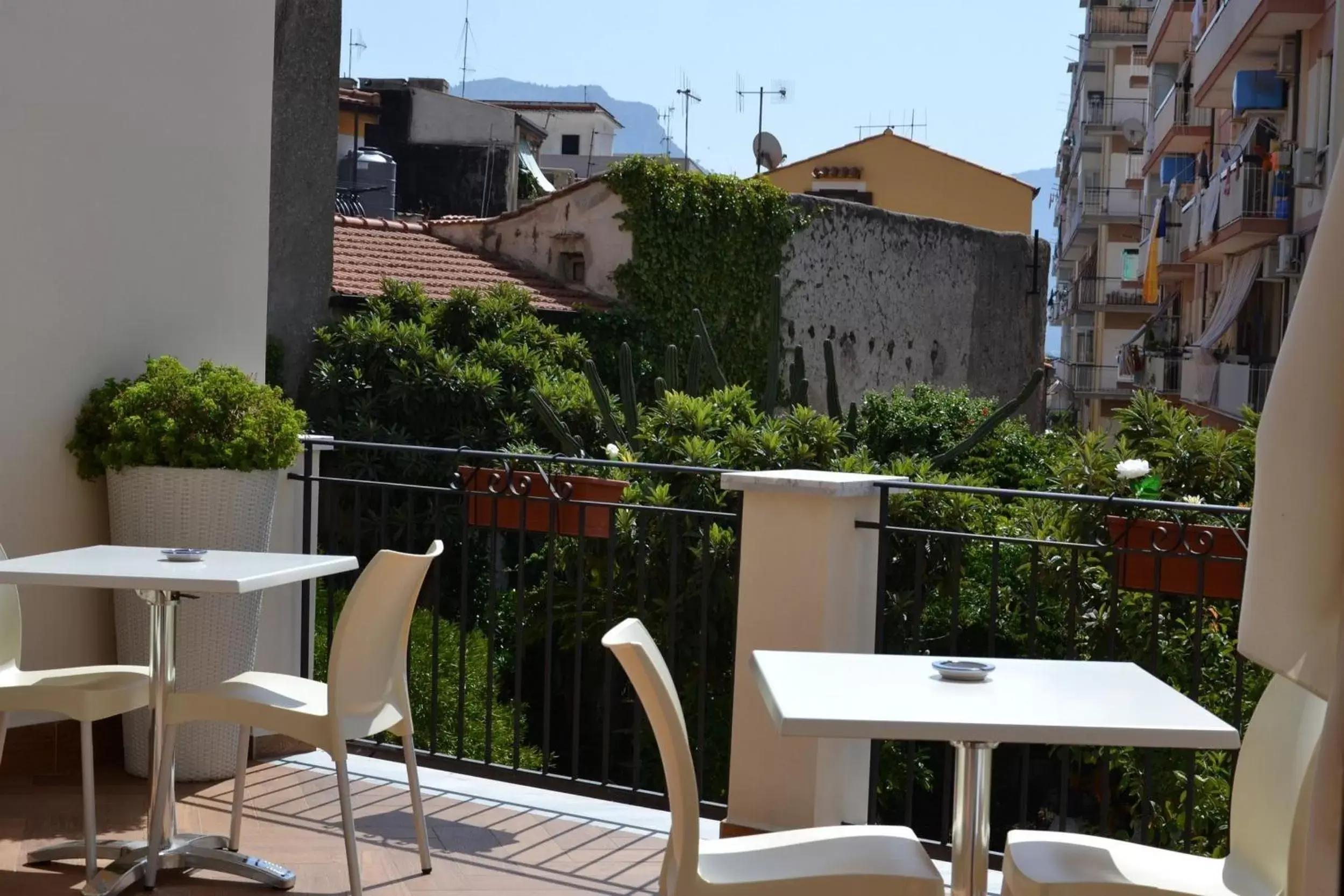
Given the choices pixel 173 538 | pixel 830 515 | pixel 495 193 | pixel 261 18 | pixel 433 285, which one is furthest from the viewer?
pixel 495 193

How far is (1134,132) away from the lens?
153 feet

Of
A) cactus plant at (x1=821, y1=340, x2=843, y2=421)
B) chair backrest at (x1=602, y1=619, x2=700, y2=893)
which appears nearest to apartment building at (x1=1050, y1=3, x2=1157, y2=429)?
cactus plant at (x1=821, y1=340, x2=843, y2=421)

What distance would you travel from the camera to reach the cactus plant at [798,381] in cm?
1546

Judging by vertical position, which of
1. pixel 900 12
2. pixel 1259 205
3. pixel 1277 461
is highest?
pixel 900 12

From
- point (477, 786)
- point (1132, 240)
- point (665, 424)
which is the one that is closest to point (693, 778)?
point (477, 786)

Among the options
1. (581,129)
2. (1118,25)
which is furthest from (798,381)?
(1118,25)

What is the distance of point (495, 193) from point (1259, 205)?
38.2 ft

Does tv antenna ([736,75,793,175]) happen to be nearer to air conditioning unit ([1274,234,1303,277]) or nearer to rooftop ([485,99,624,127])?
rooftop ([485,99,624,127])

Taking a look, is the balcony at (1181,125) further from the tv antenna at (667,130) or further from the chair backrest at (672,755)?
the chair backrest at (672,755)

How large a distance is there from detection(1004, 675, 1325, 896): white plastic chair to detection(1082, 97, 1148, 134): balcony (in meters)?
47.6

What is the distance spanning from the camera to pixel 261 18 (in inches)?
231

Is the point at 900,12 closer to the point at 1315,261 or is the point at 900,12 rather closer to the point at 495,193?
the point at 495,193

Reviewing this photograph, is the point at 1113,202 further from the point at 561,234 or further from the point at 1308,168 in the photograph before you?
the point at 561,234

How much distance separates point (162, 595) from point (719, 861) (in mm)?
1860
